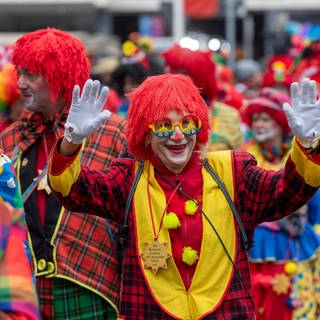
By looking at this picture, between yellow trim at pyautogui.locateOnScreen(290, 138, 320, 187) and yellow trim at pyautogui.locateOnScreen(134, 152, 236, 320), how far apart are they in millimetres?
328

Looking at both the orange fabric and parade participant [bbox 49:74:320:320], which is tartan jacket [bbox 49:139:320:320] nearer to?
parade participant [bbox 49:74:320:320]

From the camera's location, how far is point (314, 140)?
3148 millimetres

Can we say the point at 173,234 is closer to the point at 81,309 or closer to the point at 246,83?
the point at 81,309

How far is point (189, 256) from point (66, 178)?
0.58 metres

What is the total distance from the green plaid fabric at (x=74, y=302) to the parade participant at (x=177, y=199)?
0.59 meters

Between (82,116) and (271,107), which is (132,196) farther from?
(271,107)

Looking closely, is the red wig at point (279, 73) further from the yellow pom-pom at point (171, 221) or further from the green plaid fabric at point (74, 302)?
the yellow pom-pom at point (171, 221)

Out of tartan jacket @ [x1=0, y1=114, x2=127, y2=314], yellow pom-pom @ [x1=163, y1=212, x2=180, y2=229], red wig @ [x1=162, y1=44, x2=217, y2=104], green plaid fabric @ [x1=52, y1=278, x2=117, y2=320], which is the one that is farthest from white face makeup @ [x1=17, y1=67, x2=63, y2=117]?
red wig @ [x1=162, y1=44, x2=217, y2=104]

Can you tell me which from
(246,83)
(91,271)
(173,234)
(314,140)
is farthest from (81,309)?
(246,83)

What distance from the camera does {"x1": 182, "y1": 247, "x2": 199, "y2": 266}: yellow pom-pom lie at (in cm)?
329

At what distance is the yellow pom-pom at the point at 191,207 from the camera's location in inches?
132

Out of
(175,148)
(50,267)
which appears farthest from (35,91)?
(175,148)

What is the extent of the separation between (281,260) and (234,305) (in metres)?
2.04

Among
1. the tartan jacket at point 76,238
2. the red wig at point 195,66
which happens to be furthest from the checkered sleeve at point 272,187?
the red wig at point 195,66
